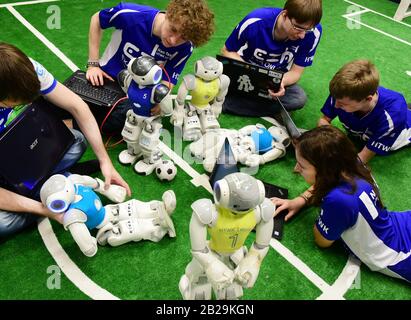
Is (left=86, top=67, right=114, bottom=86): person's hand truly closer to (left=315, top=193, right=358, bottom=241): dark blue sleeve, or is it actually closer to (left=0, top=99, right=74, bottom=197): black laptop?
(left=0, top=99, right=74, bottom=197): black laptop

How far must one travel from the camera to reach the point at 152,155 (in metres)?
2.48

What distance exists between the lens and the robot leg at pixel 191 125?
9.02 ft

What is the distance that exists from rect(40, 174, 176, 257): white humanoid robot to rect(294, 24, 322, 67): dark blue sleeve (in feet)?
6.18

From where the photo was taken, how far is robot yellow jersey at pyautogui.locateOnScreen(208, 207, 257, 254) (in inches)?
56.4

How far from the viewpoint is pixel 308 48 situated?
3.05 metres

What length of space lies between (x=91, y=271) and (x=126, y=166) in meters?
0.86

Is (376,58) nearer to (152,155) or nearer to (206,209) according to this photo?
(152,155)

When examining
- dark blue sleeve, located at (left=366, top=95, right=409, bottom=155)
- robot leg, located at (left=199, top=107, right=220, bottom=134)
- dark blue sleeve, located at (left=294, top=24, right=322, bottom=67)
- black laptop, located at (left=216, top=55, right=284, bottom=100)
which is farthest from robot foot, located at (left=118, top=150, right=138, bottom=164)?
dark blue sleeve, located at (left=366, top=95, right=409, bottom=155)

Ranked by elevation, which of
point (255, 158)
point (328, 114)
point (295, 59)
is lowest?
point (255, 158)

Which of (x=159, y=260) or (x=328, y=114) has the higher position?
(x=328, y=114)

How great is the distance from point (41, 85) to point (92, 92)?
0.64 metres

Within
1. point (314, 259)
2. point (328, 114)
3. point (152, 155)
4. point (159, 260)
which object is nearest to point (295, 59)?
point (328, 114)

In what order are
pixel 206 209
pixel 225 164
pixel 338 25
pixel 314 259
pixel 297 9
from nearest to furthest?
pixel 206 209, pixel 314 259, pixel 225 164, pixel 297 9, pixel 338 25

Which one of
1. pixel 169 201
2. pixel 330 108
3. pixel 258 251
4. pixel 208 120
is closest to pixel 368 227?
pixel 258 251
